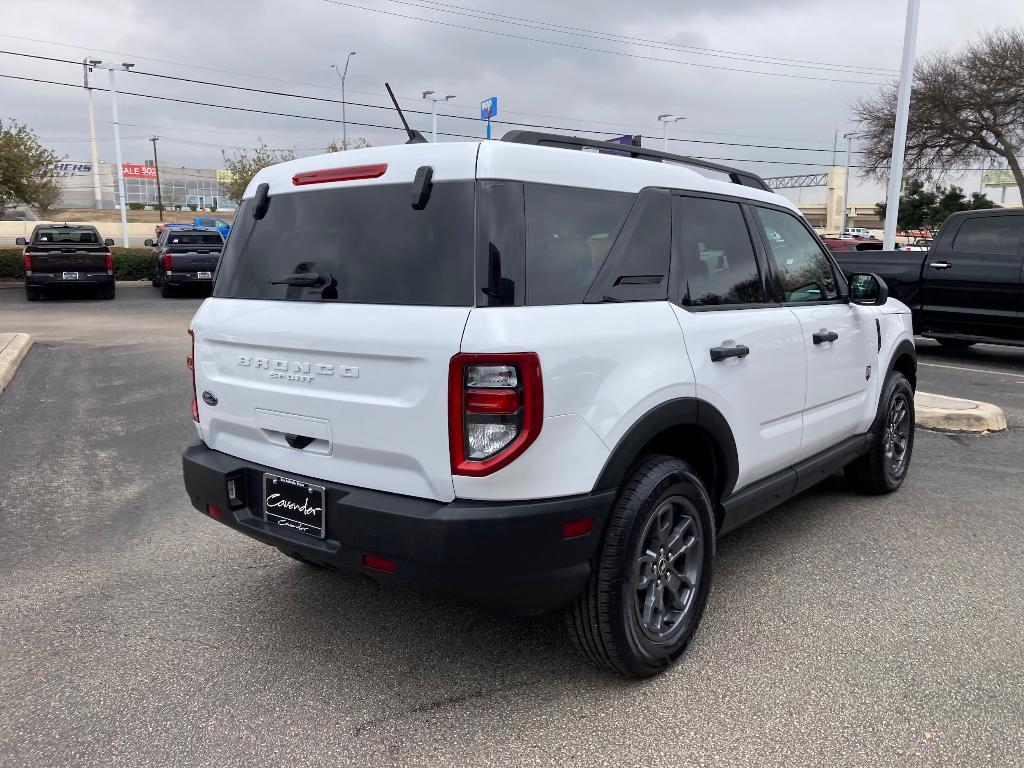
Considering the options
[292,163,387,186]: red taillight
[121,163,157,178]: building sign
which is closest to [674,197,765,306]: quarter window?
[292,163,387,186]: red taillight

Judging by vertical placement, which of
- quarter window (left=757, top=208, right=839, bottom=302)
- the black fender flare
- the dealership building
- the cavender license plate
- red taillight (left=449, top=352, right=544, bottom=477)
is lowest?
the cavender license plate

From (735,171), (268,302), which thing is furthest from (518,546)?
(735,171)

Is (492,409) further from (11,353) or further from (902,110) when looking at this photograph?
(902,110)

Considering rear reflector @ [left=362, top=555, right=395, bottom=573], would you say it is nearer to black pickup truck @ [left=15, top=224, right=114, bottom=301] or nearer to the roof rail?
the roof rail

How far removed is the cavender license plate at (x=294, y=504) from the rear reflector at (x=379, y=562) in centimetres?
21

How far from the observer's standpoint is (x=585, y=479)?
266 cm

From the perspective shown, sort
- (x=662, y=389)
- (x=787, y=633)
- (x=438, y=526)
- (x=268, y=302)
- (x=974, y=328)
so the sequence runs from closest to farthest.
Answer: (x=438, y=526)
(x=662, y=389)
(x=268, y=302)
(x=787, y=633)
(x=974, y=328)

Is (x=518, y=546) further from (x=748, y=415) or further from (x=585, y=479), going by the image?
(x=748, y=415)

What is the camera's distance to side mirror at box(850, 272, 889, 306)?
4586 mm

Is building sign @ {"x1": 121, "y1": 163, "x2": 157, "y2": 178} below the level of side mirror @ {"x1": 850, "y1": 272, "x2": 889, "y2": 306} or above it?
above

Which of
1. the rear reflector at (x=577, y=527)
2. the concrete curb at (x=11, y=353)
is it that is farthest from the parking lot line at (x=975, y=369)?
the concrete curb at (x=11, y=353)

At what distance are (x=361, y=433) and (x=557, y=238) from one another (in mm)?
933

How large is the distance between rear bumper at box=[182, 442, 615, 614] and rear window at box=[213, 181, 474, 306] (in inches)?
26.1

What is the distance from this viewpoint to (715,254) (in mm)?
3520
